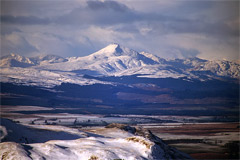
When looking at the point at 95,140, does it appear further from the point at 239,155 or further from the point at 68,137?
the point at 239,155

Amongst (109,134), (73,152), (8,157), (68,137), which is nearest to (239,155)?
(109,134)

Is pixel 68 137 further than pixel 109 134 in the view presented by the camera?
No

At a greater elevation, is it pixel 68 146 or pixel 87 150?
pixel 68 146

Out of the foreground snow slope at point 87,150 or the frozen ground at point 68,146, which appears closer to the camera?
the foreground snow slope at point 87,150

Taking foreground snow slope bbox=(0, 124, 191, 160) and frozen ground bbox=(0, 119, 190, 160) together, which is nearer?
foreground snow slope bbox=(0, 124, 191, 160)

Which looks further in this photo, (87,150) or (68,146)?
(68,146)

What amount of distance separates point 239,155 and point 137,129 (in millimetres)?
55672

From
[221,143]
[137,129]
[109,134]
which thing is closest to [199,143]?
[221,143]

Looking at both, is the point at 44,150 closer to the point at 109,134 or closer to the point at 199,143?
the point at 109,134

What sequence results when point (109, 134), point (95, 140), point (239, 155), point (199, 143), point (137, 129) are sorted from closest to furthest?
point (95, 140) < point (109, 134) < point (137, 129) < point (239, 155) < point (199, 143)

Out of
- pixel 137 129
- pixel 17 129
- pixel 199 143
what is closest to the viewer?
pixel 17 129

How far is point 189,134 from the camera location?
552 ft

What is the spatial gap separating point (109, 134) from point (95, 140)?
12929 mm

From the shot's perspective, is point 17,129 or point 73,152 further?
point 17,129
